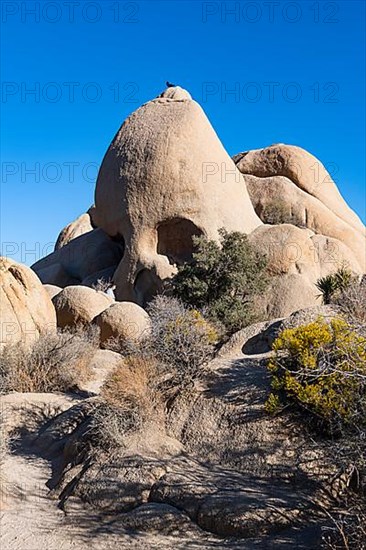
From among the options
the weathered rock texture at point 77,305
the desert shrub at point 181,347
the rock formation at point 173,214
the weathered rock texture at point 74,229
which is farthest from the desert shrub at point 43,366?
the weathered rock texture at point 74,229

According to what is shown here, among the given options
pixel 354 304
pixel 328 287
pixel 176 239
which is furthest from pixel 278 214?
pixel 354 304

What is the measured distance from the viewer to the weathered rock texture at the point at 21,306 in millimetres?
11156

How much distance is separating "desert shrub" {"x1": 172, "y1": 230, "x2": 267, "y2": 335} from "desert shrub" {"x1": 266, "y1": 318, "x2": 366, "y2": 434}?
810 cm

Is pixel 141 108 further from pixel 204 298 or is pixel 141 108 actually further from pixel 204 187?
pixel 204 298

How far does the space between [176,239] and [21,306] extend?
8.96 metres

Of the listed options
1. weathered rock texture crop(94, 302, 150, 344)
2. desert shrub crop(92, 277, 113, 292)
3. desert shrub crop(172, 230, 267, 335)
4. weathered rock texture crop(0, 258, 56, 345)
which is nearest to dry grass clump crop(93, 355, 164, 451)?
weathered rock texture crop(0, 258, 56, 345)

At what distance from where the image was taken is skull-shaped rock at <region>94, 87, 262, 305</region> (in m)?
19.1

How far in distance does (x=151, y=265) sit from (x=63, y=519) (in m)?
13.4

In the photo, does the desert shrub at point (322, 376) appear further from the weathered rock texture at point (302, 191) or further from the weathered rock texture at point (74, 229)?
the weathered rock texture at point (74, 229)

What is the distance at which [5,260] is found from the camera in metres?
12.0

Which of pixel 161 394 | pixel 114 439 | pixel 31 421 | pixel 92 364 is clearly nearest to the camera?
pixel 114 439

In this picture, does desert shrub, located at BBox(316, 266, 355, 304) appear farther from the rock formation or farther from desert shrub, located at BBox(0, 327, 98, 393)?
desert shrub, located at BBox(0, 327, 98, 393)

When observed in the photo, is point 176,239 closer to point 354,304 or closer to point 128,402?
point 354,304

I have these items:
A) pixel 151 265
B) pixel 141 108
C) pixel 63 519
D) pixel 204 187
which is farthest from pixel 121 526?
pixel 141 108
